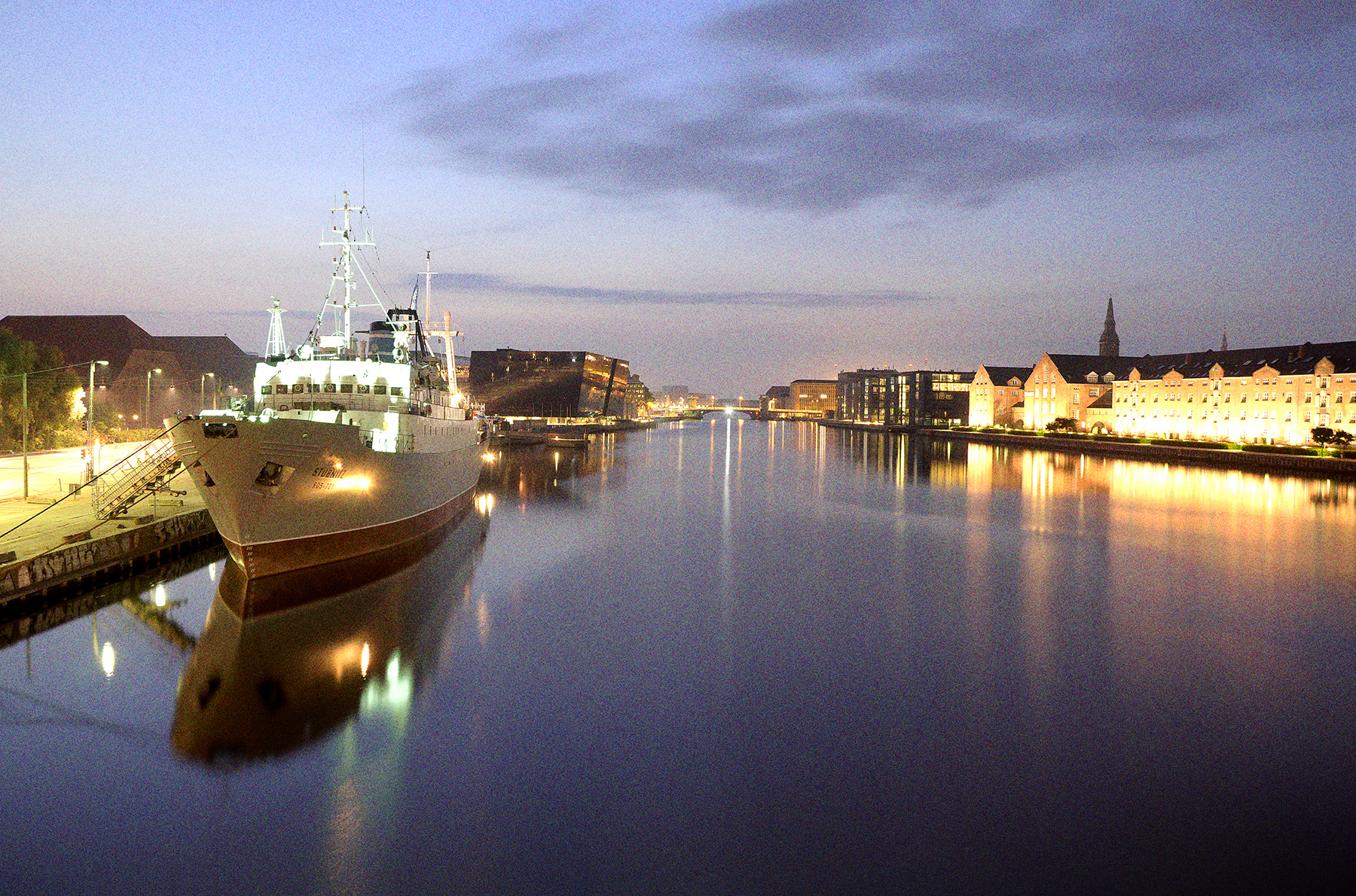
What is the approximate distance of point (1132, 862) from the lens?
8.78 meters

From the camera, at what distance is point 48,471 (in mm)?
33938

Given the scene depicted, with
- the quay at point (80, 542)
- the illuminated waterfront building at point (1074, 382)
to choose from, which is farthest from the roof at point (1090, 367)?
the quay at point (80, 542)

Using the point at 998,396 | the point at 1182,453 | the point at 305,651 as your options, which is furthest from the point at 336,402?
the point at 998,396

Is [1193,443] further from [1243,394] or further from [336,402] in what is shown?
[336,402]

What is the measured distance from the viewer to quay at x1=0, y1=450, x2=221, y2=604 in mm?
17141

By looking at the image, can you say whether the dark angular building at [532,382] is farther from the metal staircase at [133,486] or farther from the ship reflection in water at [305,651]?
the ship reflection in water at [305,651]

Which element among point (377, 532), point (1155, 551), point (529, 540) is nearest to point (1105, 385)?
point (1155, 551)

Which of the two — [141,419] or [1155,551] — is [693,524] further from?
[141,419]

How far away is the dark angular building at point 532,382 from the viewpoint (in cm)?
13112

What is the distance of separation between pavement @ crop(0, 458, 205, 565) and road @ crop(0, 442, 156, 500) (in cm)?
55

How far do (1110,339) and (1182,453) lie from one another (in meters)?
113

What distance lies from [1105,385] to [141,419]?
366ft

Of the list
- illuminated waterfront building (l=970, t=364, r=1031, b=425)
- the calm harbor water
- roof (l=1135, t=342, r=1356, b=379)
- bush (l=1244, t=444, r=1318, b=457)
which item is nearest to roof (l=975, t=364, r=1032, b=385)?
illuminated waterfront building (l=970, t=364, r=1031, b=425)

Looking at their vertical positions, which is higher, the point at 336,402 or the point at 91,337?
the point at 91,337
